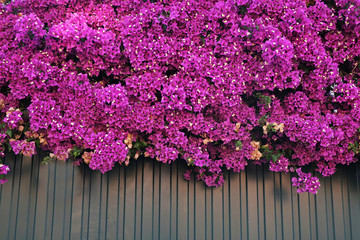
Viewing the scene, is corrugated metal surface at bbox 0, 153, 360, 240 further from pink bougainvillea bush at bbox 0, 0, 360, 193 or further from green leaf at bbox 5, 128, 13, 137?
green leaf at bbox 5, 128, 13, 137

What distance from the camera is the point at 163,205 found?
404 centimetres

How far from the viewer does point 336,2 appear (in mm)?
4023

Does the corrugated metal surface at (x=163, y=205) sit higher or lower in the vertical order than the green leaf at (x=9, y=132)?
lower

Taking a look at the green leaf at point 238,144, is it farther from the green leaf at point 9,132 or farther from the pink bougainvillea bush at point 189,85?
the green leaf at point 9,132

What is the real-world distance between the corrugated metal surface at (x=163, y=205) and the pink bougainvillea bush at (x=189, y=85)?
314 millimetres

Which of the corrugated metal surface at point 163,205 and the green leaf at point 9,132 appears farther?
the corrugated metal surface at point 163,205

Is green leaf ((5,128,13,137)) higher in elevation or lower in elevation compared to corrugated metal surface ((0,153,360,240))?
higher

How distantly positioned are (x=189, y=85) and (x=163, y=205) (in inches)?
59.2

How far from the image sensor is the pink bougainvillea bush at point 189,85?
3646mm

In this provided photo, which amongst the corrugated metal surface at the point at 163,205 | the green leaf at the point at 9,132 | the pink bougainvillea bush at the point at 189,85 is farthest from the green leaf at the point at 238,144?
the green leaf at the point at 9,132

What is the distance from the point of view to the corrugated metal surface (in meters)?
3.97

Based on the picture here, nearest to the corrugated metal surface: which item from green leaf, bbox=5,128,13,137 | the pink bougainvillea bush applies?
the pink bougainvillea bush

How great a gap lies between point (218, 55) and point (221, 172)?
4.67 feet

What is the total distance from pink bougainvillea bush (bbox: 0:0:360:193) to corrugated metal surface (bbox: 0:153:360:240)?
1.03 ft
